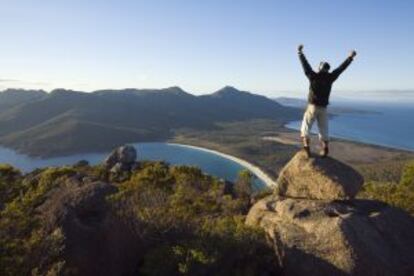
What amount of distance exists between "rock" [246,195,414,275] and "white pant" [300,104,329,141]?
2.86 metres

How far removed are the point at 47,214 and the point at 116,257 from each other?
301 centimetres

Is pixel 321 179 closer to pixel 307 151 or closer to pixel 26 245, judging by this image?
pixel 307 151

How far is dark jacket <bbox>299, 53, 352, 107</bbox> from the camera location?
65.3 ft

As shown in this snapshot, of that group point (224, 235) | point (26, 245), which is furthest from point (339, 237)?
point (26, 245)

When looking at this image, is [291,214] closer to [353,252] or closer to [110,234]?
[353,252]

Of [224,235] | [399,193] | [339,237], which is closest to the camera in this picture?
[339,237]

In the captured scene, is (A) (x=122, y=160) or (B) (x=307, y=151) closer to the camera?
(B) (x=307, y=151)

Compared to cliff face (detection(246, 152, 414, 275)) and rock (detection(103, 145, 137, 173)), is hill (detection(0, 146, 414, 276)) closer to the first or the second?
cliff face (detection(246, 152, 414, 275))

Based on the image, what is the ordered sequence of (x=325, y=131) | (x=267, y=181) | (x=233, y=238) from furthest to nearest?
(x=267, y=181), (x=325, y=131), (x=233, y=238)

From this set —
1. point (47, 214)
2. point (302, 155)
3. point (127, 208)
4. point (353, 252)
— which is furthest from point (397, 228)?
point (47, 214)

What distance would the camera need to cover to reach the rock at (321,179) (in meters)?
20.5

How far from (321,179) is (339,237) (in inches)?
129

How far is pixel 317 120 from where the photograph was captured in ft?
67.4

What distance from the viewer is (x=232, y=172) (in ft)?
608
